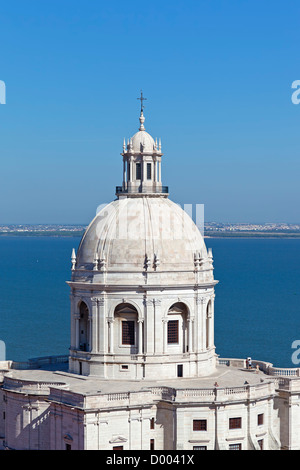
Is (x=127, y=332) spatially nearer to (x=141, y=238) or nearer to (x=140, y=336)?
(x=140, y=336)

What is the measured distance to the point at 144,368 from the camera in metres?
67.5

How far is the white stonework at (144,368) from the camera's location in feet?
206

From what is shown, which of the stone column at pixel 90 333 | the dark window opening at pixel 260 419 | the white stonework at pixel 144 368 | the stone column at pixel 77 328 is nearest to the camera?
the white stonework at pixel 144 368

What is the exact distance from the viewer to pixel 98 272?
68562mm

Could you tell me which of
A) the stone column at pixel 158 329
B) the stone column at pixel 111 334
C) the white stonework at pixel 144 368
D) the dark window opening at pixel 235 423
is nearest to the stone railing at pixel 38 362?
the white stonework at pixel 144 368

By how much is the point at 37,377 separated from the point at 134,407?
922 centimetres

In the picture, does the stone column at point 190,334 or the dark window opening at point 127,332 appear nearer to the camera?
the dark window opening at point 127,332

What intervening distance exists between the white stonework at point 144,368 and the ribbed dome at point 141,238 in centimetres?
7

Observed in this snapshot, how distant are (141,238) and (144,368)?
8256 mm

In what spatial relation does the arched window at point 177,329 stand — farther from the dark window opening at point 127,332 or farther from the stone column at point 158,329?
the dark window opening at point 127,332

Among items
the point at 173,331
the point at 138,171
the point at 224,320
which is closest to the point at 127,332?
the point at 173,331

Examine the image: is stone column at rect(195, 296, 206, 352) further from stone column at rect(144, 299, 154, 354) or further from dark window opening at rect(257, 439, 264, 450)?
dark window opening at rect(257, 439, 264, 450)
